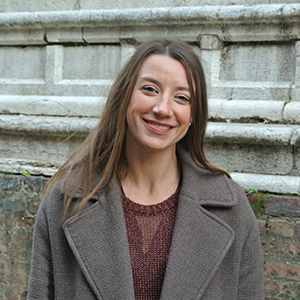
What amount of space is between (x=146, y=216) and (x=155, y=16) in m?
2.14

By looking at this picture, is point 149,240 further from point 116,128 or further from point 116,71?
point 116,71

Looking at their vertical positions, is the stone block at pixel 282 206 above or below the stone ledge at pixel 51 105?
below

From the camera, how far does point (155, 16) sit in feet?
12.0

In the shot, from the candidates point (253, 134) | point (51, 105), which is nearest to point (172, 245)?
point (253, 134)

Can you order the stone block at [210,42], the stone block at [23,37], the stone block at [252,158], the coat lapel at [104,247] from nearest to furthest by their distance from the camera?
1. the coat lapel at [104,247]
2. the stone block at [252,158]
3. the stone block at [210,42]
4. the stone block at [23,37]

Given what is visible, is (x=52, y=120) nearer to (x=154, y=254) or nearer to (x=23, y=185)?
(x=23, y=185)

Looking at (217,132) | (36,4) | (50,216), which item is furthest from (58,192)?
(36,4)

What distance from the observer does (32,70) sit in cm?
425

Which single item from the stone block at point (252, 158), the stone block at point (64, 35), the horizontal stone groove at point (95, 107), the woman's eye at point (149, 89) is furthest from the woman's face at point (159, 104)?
the stone block at point (64, 35)

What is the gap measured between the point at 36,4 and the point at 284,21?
2.34m

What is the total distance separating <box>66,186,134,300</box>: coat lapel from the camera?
1.89m

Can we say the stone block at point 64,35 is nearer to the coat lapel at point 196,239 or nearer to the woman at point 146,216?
the woman at point 146,216

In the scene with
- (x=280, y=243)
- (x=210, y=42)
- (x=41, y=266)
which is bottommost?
(x=280, y=243)

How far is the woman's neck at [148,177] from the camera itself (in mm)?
2129
